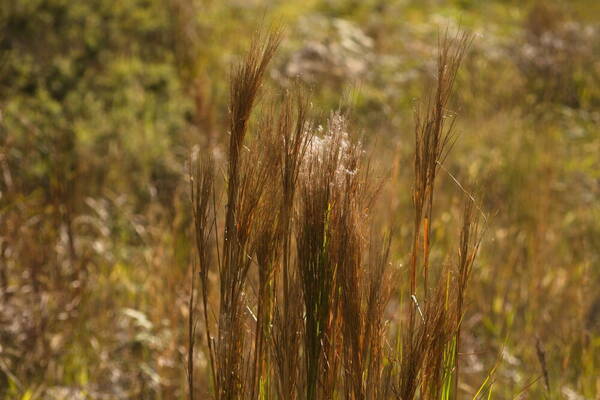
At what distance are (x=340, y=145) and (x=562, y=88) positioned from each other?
575 centimetres

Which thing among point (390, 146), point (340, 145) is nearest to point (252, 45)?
point (340, 145)

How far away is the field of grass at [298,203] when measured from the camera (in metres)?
1.40

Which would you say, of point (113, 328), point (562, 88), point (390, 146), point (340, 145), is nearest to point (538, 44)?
point (562, 88)

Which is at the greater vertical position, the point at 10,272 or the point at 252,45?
the point at 252,45

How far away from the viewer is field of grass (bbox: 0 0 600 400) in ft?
4.60

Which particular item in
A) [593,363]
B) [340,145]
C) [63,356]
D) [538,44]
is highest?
[340,145]

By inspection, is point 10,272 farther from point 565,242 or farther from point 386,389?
point 565,242

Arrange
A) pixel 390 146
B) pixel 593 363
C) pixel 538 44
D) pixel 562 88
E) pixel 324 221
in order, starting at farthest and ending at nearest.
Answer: pixel 538 44 < pixel 562 88 < pixel 390 146 < pixel 593 363 < pixel 324 221

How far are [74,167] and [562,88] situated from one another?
418 cm

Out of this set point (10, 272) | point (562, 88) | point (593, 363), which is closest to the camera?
point (593, 363)

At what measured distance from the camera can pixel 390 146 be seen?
516cm

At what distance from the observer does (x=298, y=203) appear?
144 cm

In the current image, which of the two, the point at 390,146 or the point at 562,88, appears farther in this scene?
the point at 562,88

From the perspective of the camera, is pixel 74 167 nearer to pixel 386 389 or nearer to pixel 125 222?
pixel 125 222
